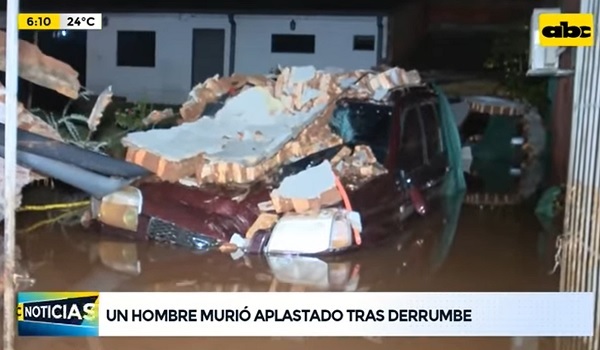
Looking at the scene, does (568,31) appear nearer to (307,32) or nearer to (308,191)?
(307,32)

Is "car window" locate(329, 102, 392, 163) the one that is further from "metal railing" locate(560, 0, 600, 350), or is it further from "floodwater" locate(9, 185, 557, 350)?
"metal railing" locate(560, 0, 600, 350)

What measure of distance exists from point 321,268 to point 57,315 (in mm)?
852

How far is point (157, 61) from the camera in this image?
2707 millimetres

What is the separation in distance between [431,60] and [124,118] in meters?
1.07

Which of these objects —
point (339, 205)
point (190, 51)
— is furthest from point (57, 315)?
point (339, 205)

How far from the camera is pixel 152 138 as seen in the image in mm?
2902

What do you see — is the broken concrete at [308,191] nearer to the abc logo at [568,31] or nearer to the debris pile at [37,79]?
the debris pile at [37,79]

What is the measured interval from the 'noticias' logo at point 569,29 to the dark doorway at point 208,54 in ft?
3.39

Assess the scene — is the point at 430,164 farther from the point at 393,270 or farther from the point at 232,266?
the point at 232,266

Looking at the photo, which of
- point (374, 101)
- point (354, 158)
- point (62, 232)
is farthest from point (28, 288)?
point (374, 101)

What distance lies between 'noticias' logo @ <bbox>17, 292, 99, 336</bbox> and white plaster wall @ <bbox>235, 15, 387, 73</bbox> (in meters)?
0.94

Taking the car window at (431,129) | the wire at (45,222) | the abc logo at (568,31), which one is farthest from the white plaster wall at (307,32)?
the wire at (45,222)

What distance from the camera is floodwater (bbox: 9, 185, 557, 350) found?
2.22m

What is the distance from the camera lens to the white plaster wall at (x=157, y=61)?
2.63 metres
